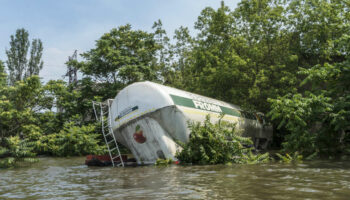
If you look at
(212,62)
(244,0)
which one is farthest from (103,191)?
(244,0)

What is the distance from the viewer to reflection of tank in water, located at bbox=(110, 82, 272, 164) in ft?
47.5

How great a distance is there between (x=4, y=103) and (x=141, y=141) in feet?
28.0

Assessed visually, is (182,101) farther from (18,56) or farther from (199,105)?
(18,56)

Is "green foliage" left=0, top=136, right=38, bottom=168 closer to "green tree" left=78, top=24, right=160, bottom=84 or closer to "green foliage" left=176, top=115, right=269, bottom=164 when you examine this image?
"green foliage" left=176, top=115, right=269, bottom=164

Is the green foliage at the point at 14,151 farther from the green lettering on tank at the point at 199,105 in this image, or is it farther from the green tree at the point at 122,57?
the green tree at the point at 122,57

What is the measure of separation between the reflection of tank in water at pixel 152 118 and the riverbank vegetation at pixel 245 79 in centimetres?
94

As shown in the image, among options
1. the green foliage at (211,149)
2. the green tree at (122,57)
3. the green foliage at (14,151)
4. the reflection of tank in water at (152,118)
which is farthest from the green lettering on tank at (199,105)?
the green tree at (122,57)

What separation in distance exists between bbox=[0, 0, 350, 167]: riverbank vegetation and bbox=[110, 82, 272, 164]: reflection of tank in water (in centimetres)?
94

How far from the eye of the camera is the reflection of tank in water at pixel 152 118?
14.5m

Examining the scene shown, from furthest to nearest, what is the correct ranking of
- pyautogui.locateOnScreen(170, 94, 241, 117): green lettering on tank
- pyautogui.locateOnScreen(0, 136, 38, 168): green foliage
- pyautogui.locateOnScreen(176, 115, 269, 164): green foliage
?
pyautogui.locateOnScreen(0, 136, 38, 168): green foliage, pyautogui.locateOnScreen(170, 94, 241, 117): green lettering on tank, pyautogui.locateOnScreen(176, 115, 269, 164): green foliage

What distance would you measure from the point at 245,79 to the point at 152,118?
12981 mm

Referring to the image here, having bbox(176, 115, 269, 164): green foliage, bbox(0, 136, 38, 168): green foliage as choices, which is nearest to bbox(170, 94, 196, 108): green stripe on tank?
bbox(176, 115, 269, 164): green foliage

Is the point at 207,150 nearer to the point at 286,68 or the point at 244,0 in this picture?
the point at 286,68

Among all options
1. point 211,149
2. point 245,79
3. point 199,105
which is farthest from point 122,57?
point 211,149
